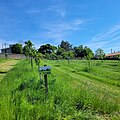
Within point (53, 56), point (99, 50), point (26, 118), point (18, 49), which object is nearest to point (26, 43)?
point (26, 118)

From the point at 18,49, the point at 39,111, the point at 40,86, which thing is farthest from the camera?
the point at 18,49

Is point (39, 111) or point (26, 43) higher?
point (26, 43)

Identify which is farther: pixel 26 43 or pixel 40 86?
pixel 26 43

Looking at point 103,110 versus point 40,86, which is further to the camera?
point 40,86

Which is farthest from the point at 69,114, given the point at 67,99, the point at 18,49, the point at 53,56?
the point at 18,49

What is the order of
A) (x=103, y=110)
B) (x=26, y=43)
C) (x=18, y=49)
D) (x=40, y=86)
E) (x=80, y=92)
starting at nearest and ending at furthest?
(x=103, y=110), (x=80, y=92), (x=40, y=86), (x=26, y=43), (x=18, y=49)

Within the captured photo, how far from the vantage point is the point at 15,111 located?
629 centimetres

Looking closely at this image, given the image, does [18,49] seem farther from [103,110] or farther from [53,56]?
[103,110]

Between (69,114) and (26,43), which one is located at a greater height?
(26,43)

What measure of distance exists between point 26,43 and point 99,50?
2926 centimetres

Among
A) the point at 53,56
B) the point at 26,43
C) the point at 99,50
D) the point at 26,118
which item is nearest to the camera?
the point at 26,118

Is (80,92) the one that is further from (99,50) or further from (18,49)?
(18,49)

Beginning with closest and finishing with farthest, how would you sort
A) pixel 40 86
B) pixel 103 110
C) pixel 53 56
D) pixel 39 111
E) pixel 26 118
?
pixel 26 118, pixel 39 111, pixel 103 110, pixel 40 86, pixel 53 56

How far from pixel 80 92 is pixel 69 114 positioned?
4.75ft
